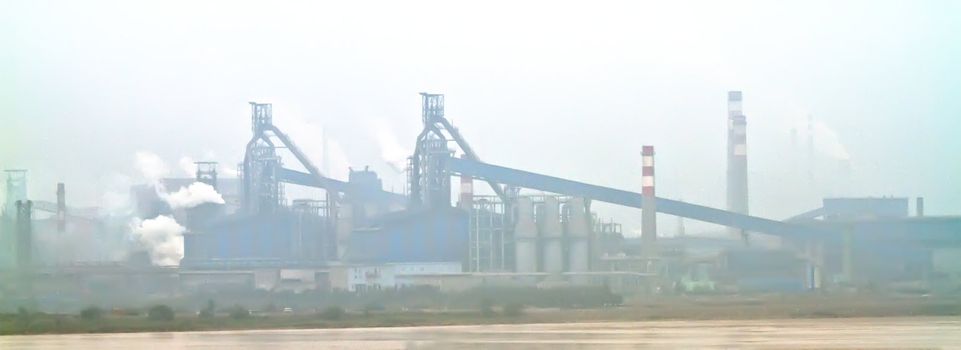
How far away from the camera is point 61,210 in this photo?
56531 millimetres

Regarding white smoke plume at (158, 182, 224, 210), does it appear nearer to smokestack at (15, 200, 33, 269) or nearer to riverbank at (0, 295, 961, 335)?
smokestack at (15, 200, 33, 269)

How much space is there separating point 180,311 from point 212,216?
29.1 meters

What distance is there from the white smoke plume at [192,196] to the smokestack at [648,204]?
74.7 ft

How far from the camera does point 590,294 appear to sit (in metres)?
48.1

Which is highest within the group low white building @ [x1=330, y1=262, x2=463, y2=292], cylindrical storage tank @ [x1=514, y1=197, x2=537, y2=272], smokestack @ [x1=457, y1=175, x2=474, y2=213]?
smokestack @ [x1=457, y1=175, x2=474, y2=213]

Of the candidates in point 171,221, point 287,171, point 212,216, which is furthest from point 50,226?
point 287,171

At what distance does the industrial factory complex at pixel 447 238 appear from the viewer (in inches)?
1977

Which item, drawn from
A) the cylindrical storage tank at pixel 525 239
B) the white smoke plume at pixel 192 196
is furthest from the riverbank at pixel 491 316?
the white smoke plume at pixel 192 196

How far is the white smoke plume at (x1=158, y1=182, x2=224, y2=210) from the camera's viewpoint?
6711 centimetres

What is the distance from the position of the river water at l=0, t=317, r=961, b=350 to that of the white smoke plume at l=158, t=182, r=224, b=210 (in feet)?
109

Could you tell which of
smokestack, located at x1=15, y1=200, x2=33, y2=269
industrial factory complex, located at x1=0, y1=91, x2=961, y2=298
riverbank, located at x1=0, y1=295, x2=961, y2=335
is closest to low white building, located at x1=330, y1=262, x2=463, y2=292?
industrial factory complex, located at x1=0, y1=91, x2=961, y2=298

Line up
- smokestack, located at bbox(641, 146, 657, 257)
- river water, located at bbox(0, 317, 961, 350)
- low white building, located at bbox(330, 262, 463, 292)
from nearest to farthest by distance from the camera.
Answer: river water, located at bbox(0, 317, 961, 350) < low white building, located at bbox(330, 262, 463, 292) < smokestack, located at bbox(641, 146, 657, 257)

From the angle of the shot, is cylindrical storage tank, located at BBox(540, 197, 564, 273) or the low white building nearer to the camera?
the low white building

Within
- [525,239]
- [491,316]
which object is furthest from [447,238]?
[491,316]
